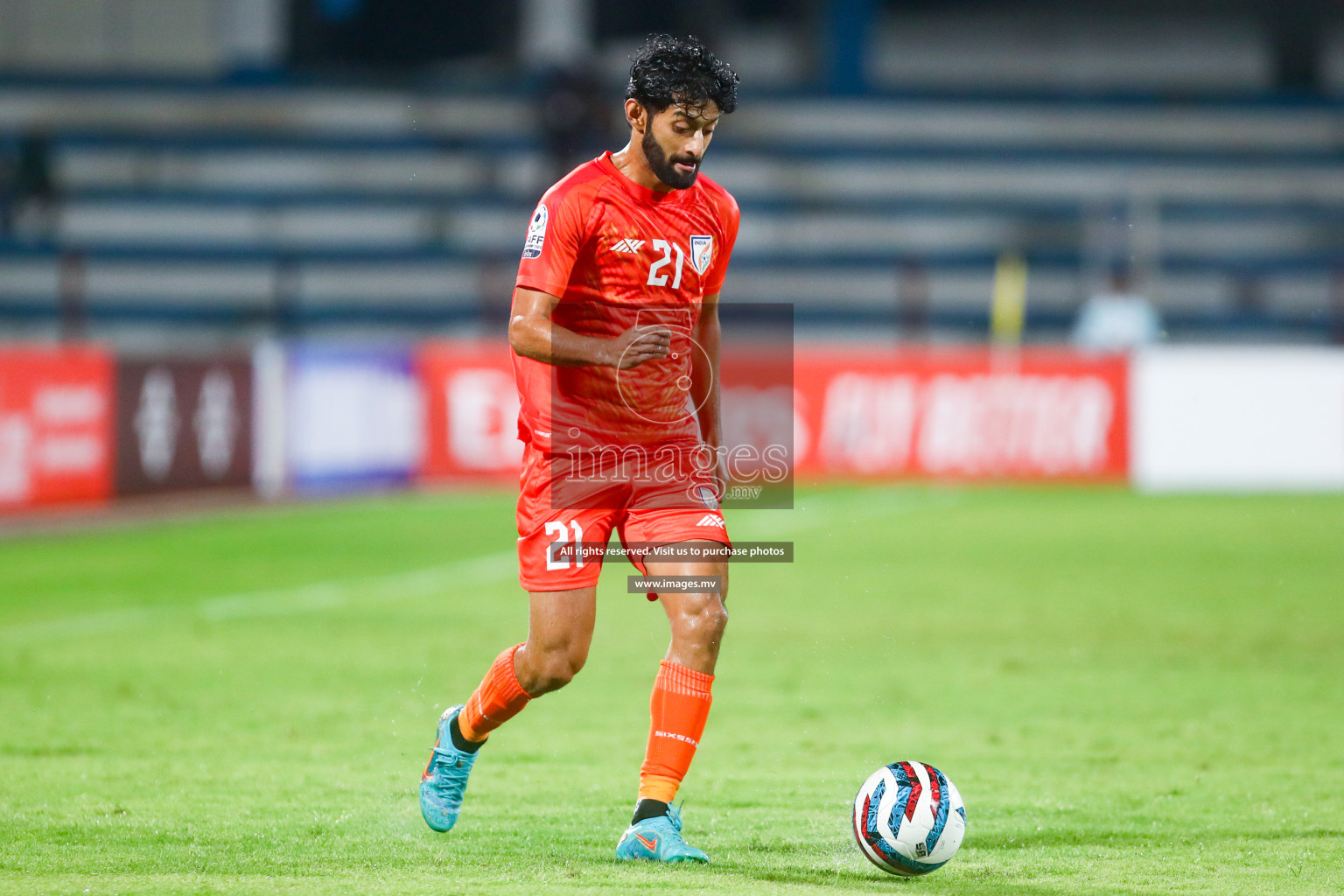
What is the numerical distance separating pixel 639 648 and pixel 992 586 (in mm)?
3088

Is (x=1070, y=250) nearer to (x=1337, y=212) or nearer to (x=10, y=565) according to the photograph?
(x=1337, y=212)

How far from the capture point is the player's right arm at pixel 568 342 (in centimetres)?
466

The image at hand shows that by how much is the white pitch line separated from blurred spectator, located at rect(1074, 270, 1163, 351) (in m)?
8.87

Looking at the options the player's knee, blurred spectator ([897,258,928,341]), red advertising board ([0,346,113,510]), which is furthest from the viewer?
blurred spectator ([897,258,928,341])

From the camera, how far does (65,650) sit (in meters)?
8.84

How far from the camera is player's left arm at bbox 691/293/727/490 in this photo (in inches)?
203

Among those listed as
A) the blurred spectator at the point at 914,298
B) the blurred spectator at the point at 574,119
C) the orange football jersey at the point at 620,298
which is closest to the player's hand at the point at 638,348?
the orange football jersey at the point at 620,298

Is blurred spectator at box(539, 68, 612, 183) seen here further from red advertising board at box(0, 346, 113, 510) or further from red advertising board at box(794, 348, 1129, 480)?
A: red advertising board at box(0, 346, 113, 510)

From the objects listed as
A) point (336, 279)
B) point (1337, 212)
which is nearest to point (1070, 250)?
point (1337, 212)

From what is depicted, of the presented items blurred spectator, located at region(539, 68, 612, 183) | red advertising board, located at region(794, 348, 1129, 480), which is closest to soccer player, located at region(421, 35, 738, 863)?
red advertising board, located at region(794, 348, 1129, 480)

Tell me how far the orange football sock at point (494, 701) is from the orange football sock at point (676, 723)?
42 cm

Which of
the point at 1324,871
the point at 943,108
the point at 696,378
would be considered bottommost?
the point at 1324,871

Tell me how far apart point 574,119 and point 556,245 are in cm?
1785

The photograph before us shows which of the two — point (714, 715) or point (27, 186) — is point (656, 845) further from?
point (27, 186)
